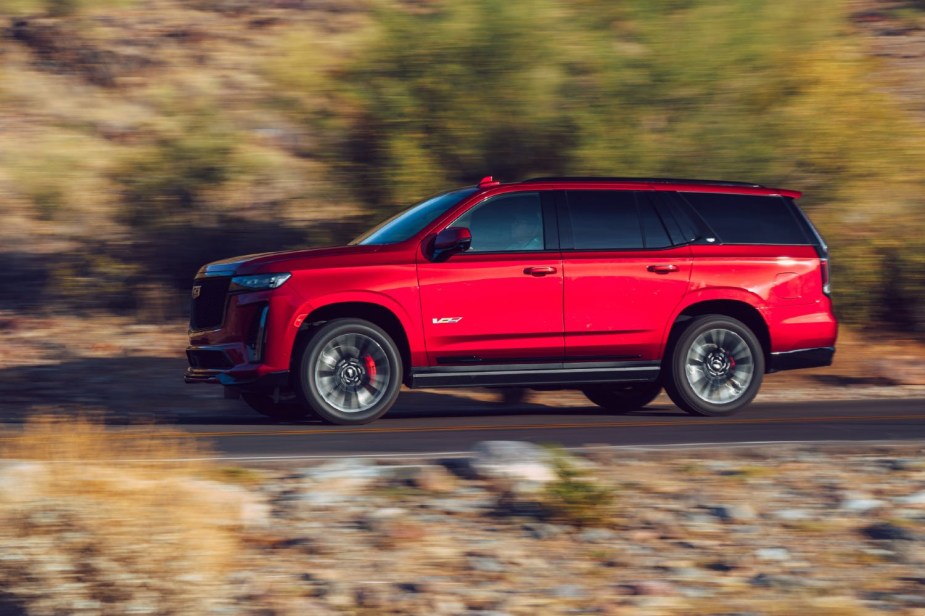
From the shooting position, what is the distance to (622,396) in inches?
473

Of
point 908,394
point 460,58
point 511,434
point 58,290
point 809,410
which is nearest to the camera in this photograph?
point 511,434

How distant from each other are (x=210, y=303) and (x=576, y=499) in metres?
4.38

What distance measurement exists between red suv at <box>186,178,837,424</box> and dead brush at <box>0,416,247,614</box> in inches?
127

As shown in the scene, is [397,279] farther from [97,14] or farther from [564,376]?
[97,14]

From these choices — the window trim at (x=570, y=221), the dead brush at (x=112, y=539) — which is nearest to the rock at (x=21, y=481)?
the dead brush at (x=112, y=539)

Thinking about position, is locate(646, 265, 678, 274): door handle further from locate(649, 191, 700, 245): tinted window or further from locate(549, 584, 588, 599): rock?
locate(549, 584, 588, 599): rock

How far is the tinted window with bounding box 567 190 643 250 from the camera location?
412 inches

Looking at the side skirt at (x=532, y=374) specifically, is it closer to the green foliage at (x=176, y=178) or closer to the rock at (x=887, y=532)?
the rock at (x=887, y=532)

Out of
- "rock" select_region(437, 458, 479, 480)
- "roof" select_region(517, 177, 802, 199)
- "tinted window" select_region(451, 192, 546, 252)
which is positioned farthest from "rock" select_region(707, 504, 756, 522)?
"roof" select_region(517, 177, 802, 199)

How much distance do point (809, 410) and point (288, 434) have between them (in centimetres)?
454

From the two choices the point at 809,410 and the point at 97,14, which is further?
the point at 97,14

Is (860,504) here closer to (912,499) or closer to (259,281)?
(912,499)

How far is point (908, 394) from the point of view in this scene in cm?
1291

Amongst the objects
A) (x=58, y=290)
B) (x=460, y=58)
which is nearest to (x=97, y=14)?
(x=58, y=290)
